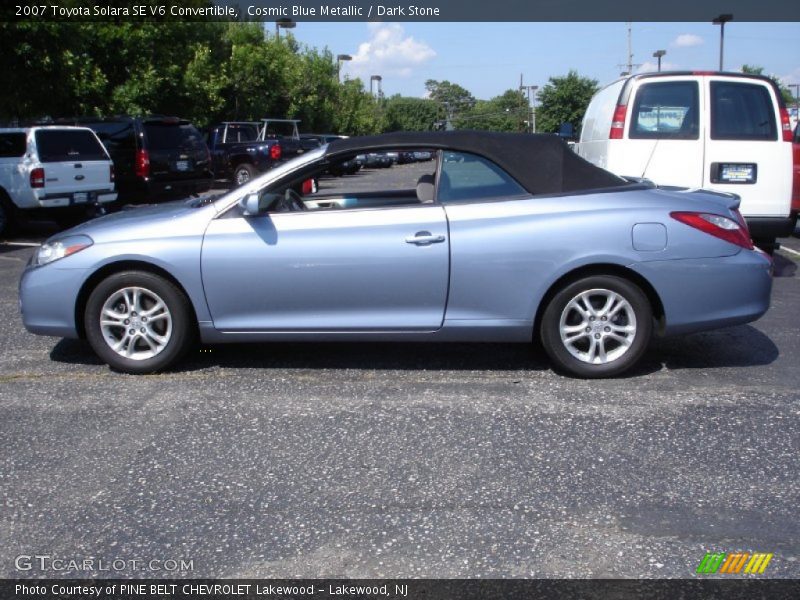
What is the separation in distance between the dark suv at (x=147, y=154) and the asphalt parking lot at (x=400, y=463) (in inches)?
398

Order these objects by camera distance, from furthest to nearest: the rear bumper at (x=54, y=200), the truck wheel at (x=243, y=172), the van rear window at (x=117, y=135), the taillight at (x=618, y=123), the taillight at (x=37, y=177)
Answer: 1. the truck wheel at (x=243, y=172)
2. the van rear window at (x=117, y=135)
3. the rear bumper at (x=54, y=200)
4. the taillight at (x=37, y=177)
5. the taillight at (x=618, y=123)

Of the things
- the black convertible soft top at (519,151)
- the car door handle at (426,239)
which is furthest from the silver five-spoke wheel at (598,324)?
the car door handle at (426,239)

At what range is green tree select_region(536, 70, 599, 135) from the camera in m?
67.1

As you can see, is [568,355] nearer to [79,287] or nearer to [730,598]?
[730,598]

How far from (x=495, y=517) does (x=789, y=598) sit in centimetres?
115

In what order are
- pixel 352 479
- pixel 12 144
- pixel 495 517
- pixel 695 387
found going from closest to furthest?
pixel 495 517 → pixel 352 479 → pixel 695 387 → pixel 12 144

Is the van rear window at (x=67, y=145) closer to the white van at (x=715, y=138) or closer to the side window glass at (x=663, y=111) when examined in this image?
the white van at (x=715, y=138)

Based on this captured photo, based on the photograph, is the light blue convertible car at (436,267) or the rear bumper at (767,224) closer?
the light blue convertible car at (436,267)

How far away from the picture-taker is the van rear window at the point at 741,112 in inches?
339

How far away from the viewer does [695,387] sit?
17.4 ft

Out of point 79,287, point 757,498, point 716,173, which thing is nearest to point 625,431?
point 757,498

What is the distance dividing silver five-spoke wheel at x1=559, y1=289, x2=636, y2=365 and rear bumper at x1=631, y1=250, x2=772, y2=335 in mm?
238

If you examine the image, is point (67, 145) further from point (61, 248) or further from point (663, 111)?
point (663, 111)

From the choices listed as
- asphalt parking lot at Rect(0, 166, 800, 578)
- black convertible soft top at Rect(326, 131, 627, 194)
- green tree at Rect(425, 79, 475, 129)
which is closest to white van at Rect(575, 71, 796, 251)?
asphalt parking lot at Rect(0, 166, 800, 578)
